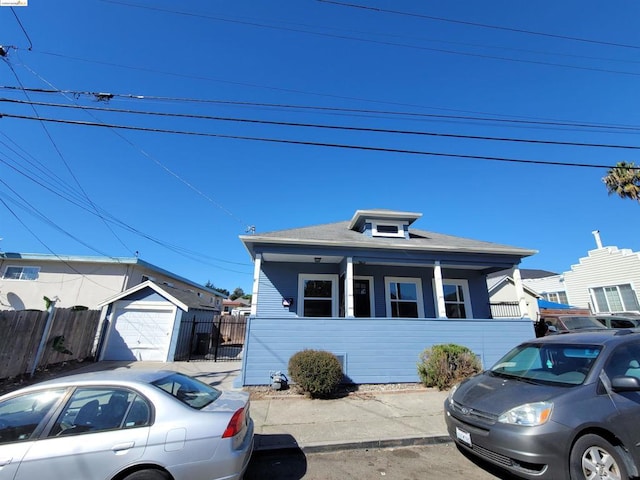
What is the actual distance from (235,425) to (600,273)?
77.8 feet

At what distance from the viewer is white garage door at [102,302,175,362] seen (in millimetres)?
13461

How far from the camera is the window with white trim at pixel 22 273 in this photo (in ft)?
52.3

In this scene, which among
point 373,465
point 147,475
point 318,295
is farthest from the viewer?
point 318,295

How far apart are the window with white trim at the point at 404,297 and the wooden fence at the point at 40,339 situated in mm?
12248

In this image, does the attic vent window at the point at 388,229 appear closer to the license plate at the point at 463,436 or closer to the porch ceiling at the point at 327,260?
the porch ceiling at the point at 327,260

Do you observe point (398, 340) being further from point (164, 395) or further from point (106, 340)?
point (106, 340)

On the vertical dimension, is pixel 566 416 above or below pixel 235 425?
above

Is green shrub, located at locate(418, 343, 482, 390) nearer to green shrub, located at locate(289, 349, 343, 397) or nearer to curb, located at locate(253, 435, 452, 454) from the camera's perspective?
green shrub, located at locate(289, 349, 343, 397)

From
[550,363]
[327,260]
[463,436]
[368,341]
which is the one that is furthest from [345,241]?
[463,436]

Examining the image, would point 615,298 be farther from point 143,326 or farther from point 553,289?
point 143,326

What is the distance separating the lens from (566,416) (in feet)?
10.2

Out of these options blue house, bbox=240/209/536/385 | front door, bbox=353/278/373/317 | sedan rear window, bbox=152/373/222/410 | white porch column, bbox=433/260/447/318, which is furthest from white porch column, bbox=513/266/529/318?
sedan rear window, bbox=152/373/222/410

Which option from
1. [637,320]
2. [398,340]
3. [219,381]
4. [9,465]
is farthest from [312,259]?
[637,320]

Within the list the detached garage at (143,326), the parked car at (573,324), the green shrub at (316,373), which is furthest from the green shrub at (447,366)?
the detached garage at (143,326)
